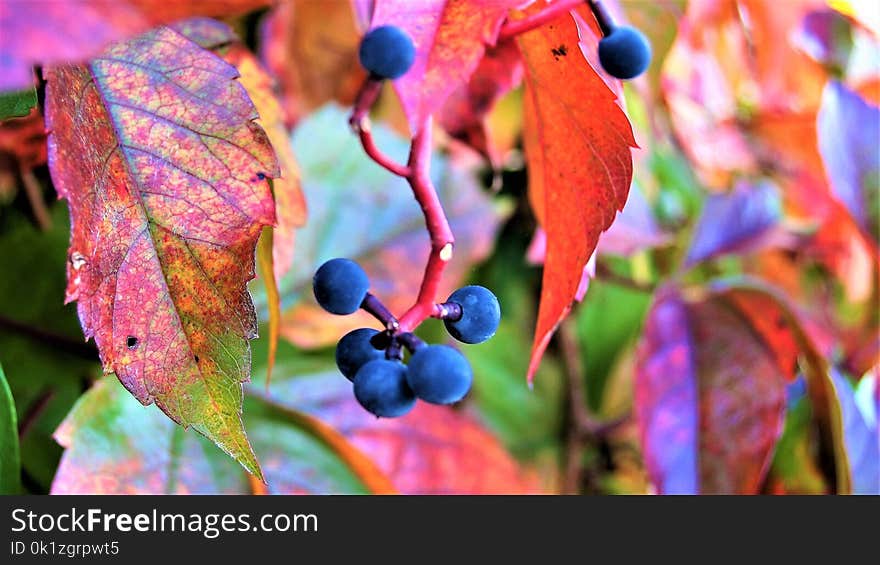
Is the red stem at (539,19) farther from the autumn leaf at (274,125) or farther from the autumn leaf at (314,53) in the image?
the autumn leaf at (314,53)

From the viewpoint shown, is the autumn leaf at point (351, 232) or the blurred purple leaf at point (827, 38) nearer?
the autumn leaf at point (351, 232)

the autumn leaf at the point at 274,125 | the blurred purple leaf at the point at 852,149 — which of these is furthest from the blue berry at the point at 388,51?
the blurred purple leaf at the point at 852,149

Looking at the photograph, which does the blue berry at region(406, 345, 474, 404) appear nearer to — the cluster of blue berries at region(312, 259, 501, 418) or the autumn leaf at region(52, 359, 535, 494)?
the cluster of blue berries at region(312, 259, 501, 418)

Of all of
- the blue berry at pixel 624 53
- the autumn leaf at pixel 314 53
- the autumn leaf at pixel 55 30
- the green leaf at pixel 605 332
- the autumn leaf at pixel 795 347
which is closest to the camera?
the autumn leaf at pixel 55 30

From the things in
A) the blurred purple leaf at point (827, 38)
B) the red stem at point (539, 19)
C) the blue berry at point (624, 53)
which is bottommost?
the red stem at point (539, 19)

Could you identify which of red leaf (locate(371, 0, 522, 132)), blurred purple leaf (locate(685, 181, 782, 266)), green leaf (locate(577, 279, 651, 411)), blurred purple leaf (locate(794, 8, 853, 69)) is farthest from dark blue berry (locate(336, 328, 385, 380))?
blurred purple leaf (locate(794, 8, 853, 69))

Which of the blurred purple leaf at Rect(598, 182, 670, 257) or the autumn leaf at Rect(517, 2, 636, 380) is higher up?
the blurred purple leaf at Rect(598, 182, 670, 257)

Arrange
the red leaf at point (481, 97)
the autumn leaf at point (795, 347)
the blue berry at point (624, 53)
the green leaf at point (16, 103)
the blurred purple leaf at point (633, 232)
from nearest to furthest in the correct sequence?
the green leaf at point (16, 103)
the blue berry at point (624, 53)
the red leaf at point (481, 97)
the autumn leaf at point (795, 347)
the blurred purple leaf at point (633, 232)
